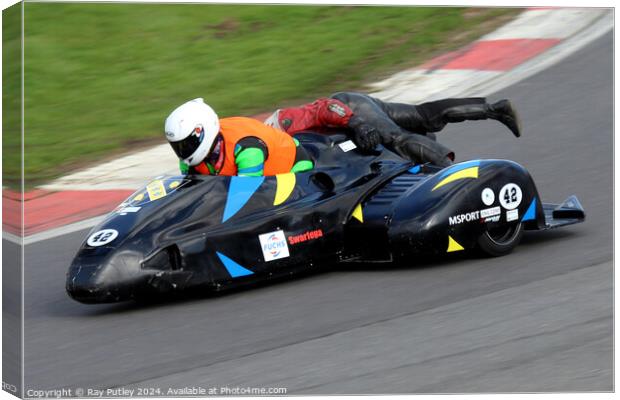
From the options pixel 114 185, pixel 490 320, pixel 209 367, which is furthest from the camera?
pixel 114 185

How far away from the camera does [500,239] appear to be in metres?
8.41

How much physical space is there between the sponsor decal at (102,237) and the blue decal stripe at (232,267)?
607 millimetres

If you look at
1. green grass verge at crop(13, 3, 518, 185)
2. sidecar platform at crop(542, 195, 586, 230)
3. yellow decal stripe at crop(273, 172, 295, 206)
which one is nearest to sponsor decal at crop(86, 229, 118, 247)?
green grass verge at crop(13, 3, 518, 185)

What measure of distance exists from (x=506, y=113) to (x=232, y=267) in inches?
103

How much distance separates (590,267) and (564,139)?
2.65 meters

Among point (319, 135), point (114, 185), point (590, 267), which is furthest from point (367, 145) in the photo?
point (114, 185)

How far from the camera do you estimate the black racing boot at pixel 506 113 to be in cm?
925

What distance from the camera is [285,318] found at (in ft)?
24.0

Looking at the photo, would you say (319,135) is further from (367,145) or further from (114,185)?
(114,185)

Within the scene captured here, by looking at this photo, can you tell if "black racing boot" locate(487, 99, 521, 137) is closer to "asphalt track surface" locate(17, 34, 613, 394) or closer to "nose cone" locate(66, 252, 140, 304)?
"asphalt track surface" locate(17, 34, 613, 394)

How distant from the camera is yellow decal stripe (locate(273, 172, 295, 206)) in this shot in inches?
313

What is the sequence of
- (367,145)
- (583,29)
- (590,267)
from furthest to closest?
(583,29) → (367,145) → (590,267)

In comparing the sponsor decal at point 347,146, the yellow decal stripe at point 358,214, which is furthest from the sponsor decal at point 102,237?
the sponsor decal at point 347,146

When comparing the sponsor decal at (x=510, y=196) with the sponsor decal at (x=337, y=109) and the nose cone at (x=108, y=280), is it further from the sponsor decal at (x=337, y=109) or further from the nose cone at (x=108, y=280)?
the nose cone at (x=108, y=280)
